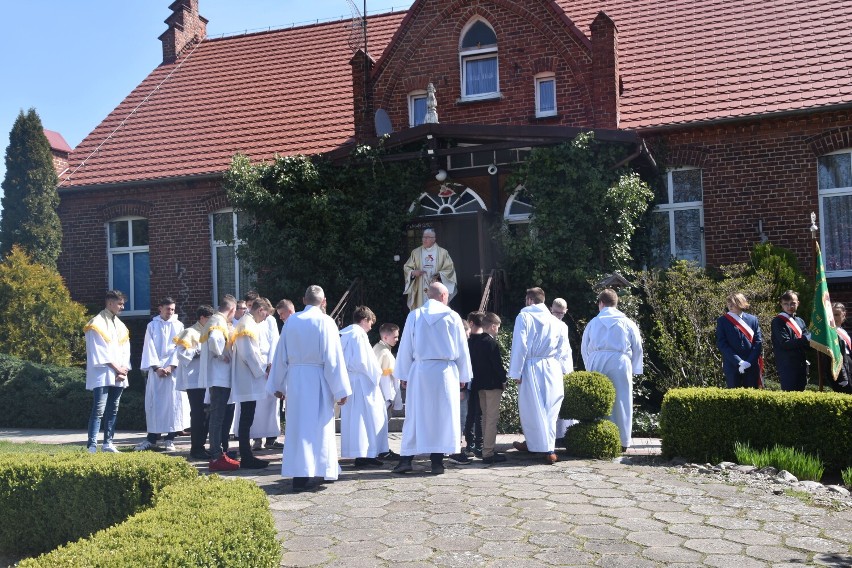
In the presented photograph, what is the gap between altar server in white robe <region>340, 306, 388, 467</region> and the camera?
1002 cm

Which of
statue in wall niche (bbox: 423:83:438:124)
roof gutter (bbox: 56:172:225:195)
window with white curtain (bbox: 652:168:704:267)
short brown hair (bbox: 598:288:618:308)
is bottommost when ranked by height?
short brown hair (bbox: 598:288:618:308)

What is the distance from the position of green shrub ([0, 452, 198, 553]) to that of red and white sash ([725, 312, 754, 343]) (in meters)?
6.79

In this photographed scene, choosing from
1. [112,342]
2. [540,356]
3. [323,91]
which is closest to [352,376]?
[540,356]

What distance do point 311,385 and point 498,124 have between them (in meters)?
8.52

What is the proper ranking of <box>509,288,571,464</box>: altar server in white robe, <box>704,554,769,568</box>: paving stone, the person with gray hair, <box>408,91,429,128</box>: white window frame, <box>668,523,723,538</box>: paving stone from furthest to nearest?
<box>408,91,429,128</box>: white window frame, the person with gray hair, <box>509,288,571,464</box>: altar server in white robe, <box>668,523,723,538</box>: paving stone, <box>704,554,769,568</box>: paving stone

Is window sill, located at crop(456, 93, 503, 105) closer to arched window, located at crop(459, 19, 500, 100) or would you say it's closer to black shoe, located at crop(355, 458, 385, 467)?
arched window, located at crop(459, 19, 500, 100)

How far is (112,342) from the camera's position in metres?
11.5

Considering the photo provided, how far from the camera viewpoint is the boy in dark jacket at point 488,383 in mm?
10055

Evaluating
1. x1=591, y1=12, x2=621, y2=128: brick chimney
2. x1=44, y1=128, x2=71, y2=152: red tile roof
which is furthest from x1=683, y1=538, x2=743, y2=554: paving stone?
x1=44, y1=128, x2=71, y2=152: red tile roof

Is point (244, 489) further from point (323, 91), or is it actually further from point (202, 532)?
point (323, 91)

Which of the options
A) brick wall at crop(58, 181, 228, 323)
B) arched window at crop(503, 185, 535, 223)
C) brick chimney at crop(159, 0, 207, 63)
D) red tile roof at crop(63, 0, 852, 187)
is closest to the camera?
arched window at crop(503, 185, 535, 223)

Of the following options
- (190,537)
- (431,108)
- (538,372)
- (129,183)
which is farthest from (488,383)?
(129,183)

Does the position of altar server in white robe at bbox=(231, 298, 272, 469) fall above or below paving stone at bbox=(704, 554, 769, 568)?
above

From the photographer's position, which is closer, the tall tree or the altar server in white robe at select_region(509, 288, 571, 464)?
the altar server in white robe at select_region(509, 288, 571, 464)
